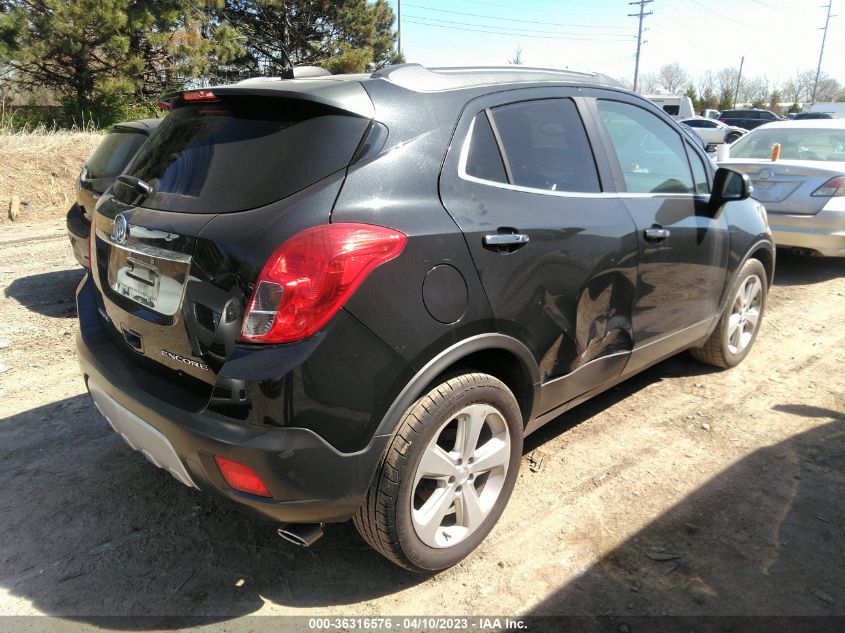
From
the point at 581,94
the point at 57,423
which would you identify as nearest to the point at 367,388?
the point at 581,94

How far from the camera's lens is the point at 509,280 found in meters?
2.45

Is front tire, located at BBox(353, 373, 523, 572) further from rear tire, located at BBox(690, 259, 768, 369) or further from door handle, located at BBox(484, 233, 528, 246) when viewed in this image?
rear tire, located at BBox(690, 259, 768, 369)

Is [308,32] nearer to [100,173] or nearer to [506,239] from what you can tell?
[100,173]

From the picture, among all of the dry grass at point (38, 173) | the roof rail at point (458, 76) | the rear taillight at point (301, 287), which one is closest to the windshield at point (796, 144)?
the roof rail at point (458, 76)

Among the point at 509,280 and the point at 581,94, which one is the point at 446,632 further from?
the point at 581,94

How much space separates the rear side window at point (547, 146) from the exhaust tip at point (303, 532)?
1.54m

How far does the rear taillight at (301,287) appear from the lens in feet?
6.39

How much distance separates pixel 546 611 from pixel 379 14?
31.3 meters

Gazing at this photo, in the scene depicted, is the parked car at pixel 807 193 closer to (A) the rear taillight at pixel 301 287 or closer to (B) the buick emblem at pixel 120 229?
(A) the rear taillight at pixel 301 287

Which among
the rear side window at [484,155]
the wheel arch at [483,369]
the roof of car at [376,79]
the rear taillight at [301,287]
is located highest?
the roof of car at [376,79]

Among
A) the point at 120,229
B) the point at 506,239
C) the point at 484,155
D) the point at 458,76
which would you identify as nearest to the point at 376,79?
the point at 458,76

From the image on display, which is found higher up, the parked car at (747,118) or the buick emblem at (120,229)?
the buick emblem at (120,229)

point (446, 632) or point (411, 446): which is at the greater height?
point (411, 446)

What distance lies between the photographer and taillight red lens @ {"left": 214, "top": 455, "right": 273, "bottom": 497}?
199 cm
